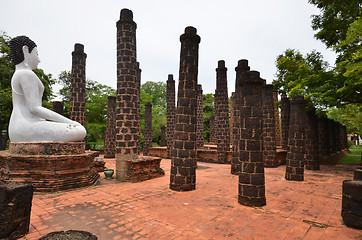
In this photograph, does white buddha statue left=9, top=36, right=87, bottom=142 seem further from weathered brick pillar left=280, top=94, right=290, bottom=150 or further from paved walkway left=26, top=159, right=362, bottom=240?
weathered brick pillar left=280, top=94, right=290, bottom=150

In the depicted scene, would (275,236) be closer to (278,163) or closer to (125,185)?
(125,185)

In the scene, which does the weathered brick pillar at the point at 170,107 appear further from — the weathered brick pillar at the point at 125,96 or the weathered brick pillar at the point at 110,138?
the weathered brick pillar at the point at 125,96

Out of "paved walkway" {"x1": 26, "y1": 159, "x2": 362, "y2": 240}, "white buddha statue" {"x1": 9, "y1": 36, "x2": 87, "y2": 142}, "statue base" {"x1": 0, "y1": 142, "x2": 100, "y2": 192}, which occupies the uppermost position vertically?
"white buddha statue" {"x1": 9, "y1": 36, "x2": 87, "y2": 142}

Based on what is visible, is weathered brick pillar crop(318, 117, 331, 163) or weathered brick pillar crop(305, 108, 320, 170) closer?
weathered brick pillar crop(305, 108, 320, 170)

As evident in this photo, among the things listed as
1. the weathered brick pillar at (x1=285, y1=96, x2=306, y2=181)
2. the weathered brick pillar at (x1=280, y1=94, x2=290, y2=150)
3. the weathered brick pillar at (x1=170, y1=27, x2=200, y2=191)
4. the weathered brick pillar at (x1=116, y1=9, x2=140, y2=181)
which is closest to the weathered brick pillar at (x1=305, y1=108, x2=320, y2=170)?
the weathered brick pillar at (x1=285, y1=96, x2=306, y2=181)

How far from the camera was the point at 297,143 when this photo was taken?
8562 mm

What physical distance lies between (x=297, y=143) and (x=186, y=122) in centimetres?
502

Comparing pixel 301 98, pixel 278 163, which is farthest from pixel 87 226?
pixel 278 163

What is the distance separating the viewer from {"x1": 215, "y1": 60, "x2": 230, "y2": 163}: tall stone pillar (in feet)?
42.5

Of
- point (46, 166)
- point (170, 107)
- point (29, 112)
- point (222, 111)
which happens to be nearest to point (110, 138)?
point (170, 107)

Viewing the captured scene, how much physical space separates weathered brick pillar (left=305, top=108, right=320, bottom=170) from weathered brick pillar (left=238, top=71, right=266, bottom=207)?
7.31 m

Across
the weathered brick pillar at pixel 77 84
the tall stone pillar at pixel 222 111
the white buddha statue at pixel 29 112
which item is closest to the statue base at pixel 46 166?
the white buddha statue at pixel 29 112

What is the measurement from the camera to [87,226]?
3871 millimetres

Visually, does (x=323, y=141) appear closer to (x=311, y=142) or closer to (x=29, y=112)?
(x=311, y=142)
